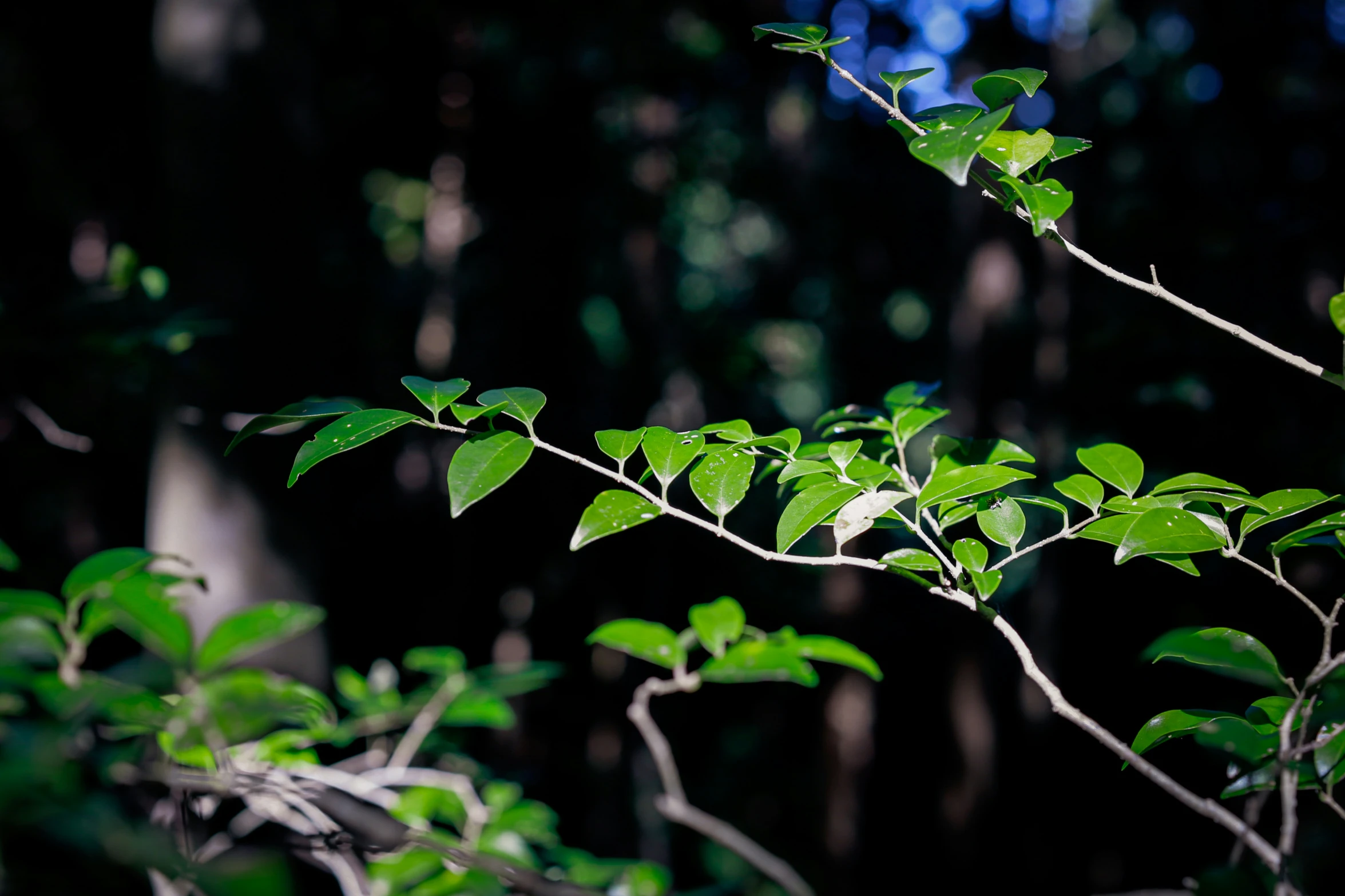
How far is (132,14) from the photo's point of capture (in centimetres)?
294

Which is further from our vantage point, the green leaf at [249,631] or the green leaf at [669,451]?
the green leaf at [669,451]

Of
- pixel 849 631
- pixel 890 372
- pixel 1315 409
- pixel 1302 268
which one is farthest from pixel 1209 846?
pixel 890 372

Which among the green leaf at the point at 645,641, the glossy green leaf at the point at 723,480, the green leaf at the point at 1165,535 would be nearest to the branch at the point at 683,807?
the green leaf at the point at 645,641

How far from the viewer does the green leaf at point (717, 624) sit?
593mm

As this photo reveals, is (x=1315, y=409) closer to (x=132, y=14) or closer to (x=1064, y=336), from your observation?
(x=1064, y=336)

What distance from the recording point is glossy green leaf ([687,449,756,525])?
22.8 inches

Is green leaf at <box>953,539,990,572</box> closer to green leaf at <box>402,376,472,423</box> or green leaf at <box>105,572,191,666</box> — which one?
green leaf at <box>402,376,472,423</box>

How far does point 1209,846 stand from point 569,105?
14.0 feet

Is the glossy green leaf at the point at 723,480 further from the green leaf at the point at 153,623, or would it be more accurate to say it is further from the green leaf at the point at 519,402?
the green leaf at the point at 153,623

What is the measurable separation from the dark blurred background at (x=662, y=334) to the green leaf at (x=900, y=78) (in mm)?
631

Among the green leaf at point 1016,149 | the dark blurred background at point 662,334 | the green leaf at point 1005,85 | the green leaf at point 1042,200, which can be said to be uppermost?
the green leaf at point 1005,85

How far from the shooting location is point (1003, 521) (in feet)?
2.04

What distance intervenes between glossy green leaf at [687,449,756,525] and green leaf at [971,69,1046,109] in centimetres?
34

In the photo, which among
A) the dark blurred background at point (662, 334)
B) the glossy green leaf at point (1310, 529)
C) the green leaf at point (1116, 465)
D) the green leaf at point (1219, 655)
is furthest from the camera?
the dark blurred background at point (662, 334)
